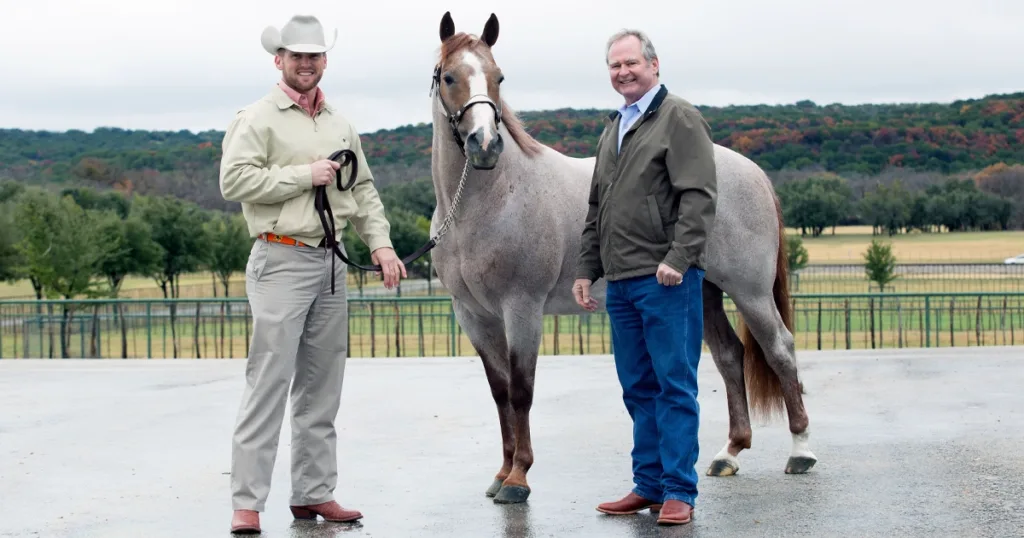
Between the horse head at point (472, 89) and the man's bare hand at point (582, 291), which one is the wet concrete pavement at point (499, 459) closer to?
the man's bare hand at point (582, 291)

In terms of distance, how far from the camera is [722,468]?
227 inches

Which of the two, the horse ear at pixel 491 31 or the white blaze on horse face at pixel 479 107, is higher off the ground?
the horse ear at pixel 491 31

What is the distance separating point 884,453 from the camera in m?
6.20

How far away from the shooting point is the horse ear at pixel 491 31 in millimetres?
4906

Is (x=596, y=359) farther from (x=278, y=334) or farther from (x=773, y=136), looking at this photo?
(x=773, y=136)

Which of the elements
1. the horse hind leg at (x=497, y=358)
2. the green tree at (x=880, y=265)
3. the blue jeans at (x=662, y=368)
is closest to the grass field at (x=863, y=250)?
the green tree at (x=880, y=265)

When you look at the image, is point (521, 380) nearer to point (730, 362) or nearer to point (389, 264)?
point (389, 264)

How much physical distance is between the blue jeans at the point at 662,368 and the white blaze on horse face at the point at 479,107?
83 centimetres

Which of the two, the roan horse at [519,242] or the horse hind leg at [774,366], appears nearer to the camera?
the roan horse at [519,242]

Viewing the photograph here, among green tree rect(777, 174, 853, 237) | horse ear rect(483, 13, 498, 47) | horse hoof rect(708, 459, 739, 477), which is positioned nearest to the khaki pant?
horse ear rect(483, 13, 498, 47)

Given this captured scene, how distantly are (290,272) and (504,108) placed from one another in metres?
1.34

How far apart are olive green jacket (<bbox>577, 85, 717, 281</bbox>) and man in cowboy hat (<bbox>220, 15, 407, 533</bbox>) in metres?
0.96

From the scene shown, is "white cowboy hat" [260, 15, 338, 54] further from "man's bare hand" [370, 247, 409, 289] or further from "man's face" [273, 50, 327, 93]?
"man's bare hand" [370, 247, 409, 289]

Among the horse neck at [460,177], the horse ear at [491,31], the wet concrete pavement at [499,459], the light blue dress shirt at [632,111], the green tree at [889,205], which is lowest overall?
the wet concrete pavement at [499,459]
